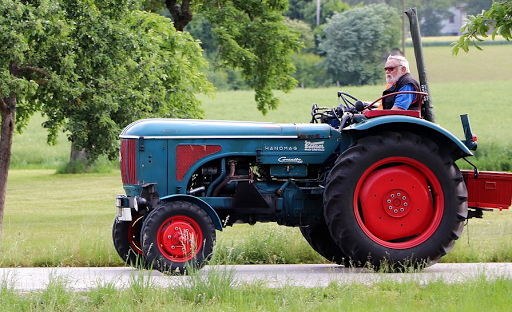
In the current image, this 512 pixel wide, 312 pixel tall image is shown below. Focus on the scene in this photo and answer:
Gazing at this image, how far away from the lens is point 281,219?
8125 millimetres

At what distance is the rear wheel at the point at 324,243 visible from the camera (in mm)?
8602

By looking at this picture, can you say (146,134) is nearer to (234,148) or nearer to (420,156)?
(234,148)

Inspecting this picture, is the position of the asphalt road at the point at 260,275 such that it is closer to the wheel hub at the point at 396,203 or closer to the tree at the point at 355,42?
the wheel hub at the point at 396,203

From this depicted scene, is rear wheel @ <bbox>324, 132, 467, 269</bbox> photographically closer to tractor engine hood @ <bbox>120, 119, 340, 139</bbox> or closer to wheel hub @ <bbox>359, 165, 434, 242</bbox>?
wheel hub @ <bbox>359, 165, 434, 242</bbox>

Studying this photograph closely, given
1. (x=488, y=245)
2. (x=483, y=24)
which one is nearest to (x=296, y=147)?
(x=483, y=24)

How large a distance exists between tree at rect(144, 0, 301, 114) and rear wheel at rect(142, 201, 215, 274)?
46.0 ft

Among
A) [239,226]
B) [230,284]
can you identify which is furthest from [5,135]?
[230,284]

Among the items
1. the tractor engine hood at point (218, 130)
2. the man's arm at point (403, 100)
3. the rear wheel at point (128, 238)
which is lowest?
the rear wheel at point (128, 238)

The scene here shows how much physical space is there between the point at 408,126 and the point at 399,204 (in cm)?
74

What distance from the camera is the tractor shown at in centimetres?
760

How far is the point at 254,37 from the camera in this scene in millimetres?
21953

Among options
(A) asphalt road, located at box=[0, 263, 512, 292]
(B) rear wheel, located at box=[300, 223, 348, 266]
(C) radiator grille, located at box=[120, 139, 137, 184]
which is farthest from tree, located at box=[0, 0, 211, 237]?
(B) rear wheel, located at box=[300, 223, 348, 266]

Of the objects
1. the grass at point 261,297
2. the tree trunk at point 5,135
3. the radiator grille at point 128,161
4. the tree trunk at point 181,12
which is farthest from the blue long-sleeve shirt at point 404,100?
the tree trunk at point 181,12

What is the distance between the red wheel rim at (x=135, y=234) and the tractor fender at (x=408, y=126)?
7.30 feet
